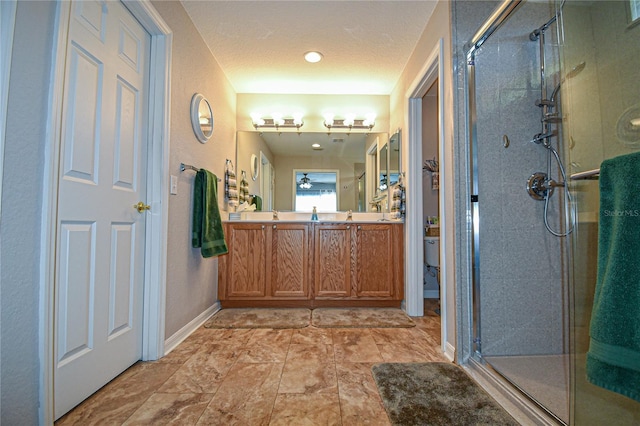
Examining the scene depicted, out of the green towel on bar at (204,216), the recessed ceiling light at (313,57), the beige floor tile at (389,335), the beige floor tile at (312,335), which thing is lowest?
the beige floor tile at (312,335)

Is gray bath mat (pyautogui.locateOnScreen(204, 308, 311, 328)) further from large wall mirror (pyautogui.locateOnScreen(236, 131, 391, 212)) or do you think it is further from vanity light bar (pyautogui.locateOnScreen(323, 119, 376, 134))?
vanity light bar (pyautogui.locateOnScreen(323, 119, 376, 134))

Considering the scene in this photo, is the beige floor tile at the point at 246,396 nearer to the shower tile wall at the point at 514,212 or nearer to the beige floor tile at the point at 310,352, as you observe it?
the beige floor tile at the point at 310,352

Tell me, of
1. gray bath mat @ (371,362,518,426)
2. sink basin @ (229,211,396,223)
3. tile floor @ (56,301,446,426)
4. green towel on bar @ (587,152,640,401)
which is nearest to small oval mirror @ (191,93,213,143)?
sink basin @ (229,211,396,223)

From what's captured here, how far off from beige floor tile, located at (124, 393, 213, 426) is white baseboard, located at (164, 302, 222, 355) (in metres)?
0.52

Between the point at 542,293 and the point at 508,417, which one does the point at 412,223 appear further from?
the point at 508,417

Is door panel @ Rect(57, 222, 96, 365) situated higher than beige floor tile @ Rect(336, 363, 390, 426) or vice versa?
door panel @ Rect(57, 222, 96, 365)

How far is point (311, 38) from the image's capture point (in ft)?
8.01

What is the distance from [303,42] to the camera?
2494 mm

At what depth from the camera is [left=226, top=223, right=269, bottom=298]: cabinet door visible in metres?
2.82

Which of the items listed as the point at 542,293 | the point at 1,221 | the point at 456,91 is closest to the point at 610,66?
the point at 456,91

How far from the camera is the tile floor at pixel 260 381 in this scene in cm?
123

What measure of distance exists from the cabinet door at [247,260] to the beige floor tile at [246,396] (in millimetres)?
1150

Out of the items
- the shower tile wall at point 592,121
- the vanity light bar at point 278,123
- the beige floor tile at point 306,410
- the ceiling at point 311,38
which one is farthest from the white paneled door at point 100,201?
the shower tile wall at point 592,121

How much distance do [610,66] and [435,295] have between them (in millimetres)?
2619
